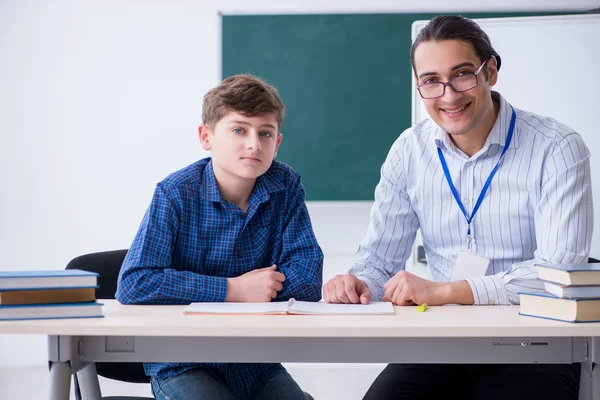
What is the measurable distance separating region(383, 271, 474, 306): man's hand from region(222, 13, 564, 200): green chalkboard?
2.24 meters

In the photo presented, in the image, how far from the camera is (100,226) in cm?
427

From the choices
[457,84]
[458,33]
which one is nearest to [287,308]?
[457,84]

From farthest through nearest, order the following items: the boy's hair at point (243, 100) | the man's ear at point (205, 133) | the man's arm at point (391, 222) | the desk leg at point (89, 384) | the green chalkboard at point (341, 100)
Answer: the green chalkboard at point (341, 100), the man's arm at point (391, 222), the man's ear at point (205, 133), the boy's hair at point (243, 100), the desk leg at point (89, 384)

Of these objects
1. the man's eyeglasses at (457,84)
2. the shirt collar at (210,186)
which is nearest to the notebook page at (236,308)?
the shirt collar at (210,186)

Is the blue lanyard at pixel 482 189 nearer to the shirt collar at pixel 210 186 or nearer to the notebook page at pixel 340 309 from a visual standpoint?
the notebook page at pixel 340 309

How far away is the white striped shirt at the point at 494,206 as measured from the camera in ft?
6.26

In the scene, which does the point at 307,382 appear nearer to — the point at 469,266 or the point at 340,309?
the point at 469,266

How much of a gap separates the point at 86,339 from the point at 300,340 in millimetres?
481

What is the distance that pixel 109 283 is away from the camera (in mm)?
2256

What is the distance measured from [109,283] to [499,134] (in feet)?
4.41

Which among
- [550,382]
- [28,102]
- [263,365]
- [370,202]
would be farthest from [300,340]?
[28,102]

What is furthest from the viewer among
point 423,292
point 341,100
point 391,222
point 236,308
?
point 341,100

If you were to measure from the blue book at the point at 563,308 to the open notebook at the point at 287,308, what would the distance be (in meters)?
0.33

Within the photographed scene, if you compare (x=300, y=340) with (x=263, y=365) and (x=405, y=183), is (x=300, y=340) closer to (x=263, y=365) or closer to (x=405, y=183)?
(x=263, y=365)
